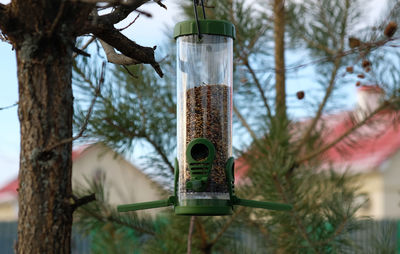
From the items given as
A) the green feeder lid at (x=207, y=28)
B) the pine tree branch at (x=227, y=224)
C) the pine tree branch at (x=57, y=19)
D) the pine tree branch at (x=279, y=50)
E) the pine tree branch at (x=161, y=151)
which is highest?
the pine tree branch at (x=279, y=50)

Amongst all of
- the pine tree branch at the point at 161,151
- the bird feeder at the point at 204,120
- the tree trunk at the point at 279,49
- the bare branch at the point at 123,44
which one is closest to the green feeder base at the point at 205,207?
the bird feeder at the point at 204,120

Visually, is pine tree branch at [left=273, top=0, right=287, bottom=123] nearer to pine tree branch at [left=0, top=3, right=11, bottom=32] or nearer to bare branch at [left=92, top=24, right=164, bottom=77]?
bare branch at [left=92, top=24, right=164, bottom=77]

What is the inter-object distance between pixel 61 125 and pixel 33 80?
10cm

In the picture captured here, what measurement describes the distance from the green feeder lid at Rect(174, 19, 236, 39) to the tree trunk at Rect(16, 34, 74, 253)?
0.54 metres

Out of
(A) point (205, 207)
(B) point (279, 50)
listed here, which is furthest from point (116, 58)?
(B) point (279, 50)

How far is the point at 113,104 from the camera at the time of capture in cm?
226

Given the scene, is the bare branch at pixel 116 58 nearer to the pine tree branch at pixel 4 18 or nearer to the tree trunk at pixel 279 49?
the pine tree branch at pixel 4 18

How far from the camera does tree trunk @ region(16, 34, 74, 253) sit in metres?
1.10

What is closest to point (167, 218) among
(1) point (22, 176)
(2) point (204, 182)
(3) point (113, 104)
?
(3) point (113, 104)

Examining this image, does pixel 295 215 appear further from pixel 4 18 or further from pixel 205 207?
pixel 4 18

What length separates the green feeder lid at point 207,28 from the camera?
160 cm

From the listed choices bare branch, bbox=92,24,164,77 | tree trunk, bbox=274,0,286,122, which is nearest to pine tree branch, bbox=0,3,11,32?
bare branch, bbox=92,24,164,77

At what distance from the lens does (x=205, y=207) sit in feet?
5.18

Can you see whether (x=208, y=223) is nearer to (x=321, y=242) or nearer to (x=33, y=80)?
(x=321, y=242)
